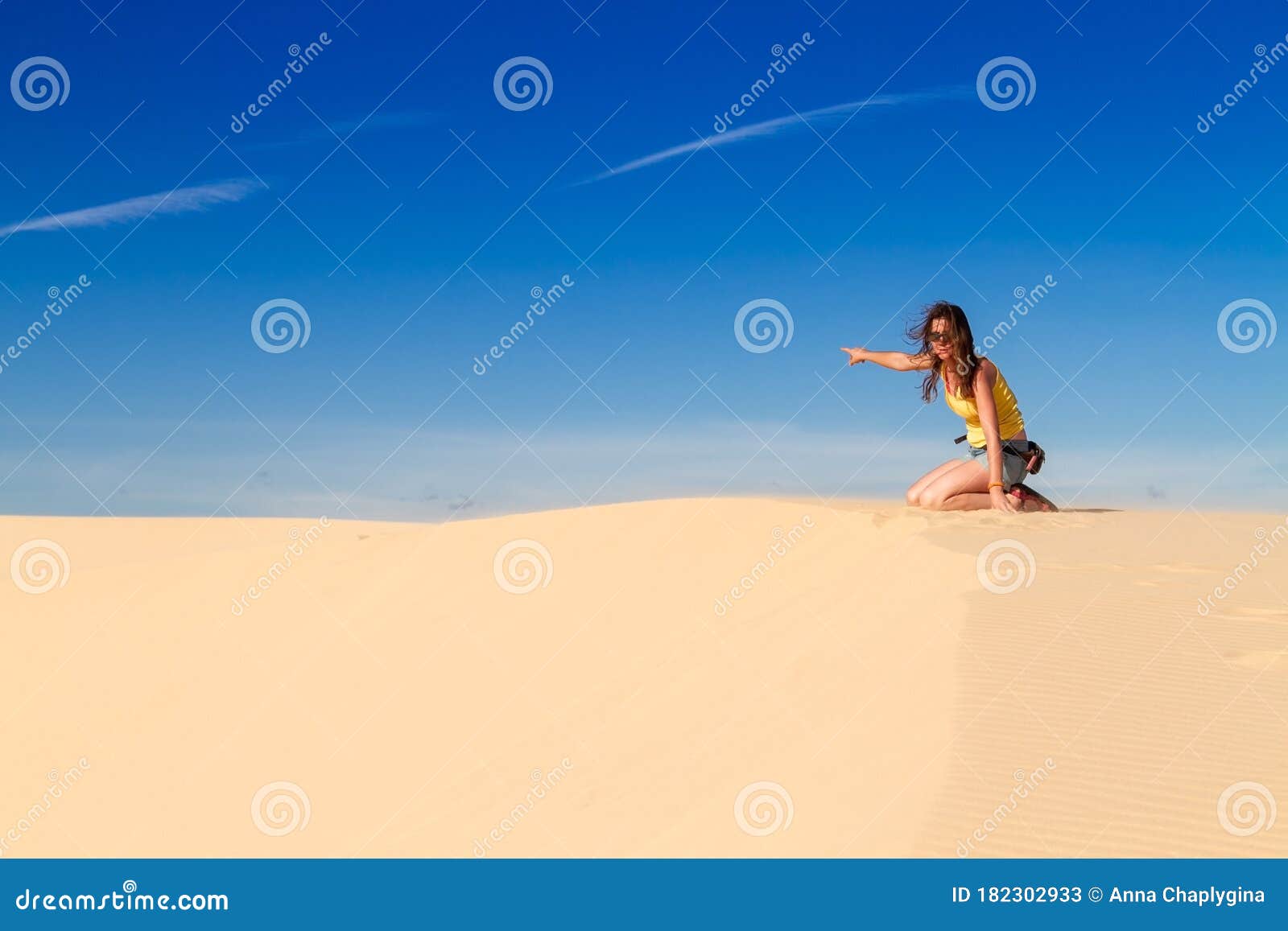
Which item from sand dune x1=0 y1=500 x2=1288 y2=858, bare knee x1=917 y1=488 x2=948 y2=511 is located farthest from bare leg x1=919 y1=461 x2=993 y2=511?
sand dune x1=0 y1=500 x2=1288 y2=858

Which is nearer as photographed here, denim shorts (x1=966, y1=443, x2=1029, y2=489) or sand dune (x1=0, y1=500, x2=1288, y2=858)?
sand dune (x1=0, y1=500, x2=1288, y2=858)

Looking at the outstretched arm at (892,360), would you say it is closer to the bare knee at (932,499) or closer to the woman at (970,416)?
→ the woman at (970,416)

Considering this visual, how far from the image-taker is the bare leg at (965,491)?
10836mm

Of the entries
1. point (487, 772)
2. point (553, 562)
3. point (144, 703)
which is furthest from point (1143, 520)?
point (144, 703)

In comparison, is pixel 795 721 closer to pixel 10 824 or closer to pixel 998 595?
pixel 998 595

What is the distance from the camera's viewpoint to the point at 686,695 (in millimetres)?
6535

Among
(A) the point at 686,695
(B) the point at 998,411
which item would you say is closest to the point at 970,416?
(B) the point at 998,411

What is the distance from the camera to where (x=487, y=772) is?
616 cm

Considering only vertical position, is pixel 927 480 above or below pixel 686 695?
above

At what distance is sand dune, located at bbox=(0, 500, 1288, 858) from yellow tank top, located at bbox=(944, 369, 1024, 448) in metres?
0.97

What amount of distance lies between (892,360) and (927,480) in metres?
1.49

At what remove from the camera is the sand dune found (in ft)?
16.1

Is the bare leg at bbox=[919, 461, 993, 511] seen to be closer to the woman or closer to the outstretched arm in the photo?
the woman

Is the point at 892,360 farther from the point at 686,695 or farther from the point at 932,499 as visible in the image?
the point at 686,695
